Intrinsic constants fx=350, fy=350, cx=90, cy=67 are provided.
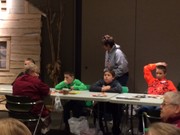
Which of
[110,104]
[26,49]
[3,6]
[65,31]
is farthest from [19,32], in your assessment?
[110,104]

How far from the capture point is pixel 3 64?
7.50m

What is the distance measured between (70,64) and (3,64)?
1.44m

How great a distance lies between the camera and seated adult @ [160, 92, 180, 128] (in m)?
2.88

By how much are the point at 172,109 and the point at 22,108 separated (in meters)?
2.04

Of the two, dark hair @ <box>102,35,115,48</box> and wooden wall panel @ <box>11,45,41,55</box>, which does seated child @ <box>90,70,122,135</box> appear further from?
wooden wall panel @ <box>11,45,41,55</box>

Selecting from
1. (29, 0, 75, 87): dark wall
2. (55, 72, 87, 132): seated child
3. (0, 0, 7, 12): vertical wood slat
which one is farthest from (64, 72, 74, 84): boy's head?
A: (0, 0, 7, 12): vertical wood slat

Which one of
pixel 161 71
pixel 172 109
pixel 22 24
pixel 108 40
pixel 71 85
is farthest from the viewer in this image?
pixel 22 24

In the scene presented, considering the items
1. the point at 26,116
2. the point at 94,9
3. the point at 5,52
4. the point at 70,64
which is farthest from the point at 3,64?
the point at 26,116

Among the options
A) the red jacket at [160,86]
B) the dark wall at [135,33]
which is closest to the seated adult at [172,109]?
the red jacket at [160,86]

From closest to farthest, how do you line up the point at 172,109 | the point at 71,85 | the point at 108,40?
the point at 172,109
the point at 71,85
the point at 108,40

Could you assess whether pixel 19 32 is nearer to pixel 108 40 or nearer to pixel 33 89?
pixel 108 40

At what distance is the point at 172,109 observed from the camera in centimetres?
289

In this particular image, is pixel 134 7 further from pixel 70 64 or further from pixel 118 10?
pixel 70 64

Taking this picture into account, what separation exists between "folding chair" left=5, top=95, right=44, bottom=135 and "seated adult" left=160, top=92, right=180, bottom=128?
1.86 m
